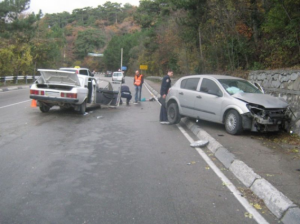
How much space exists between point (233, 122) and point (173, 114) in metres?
2.80

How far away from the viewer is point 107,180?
18.1 feet

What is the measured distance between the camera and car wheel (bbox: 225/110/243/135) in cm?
868

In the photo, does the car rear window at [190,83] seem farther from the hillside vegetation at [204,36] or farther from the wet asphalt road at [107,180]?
the hillside vegetation at [204,36]

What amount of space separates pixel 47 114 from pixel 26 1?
32.5 metres

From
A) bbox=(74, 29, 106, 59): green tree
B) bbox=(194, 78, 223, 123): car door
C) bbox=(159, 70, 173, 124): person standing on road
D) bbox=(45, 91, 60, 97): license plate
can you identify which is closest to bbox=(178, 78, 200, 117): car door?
bbox=(194, 78, 223, 123): car door

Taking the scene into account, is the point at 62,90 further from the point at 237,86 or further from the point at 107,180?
the point at 107,180

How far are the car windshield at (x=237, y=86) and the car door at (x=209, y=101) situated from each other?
9.8 inches

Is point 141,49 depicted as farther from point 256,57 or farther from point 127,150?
point 127,150

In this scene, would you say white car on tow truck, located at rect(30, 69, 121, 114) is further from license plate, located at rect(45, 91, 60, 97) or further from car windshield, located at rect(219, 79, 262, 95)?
car windshield, located at rect(219, 79, 262, 95)

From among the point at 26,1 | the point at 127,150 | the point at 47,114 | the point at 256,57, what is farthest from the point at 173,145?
the point at 26,1

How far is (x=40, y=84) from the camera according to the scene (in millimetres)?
12672

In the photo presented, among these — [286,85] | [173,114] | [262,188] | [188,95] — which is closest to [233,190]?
[262,188]

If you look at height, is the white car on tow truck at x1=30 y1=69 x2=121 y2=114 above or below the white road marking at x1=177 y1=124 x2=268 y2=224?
above

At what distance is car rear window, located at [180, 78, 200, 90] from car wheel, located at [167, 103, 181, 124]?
2.32ft
